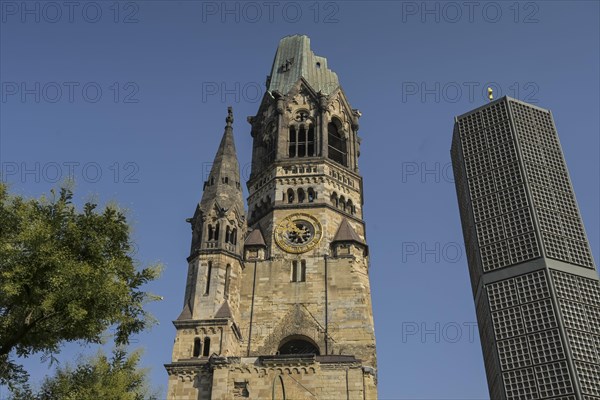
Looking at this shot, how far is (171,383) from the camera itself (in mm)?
38281

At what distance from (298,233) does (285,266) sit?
2945 mm

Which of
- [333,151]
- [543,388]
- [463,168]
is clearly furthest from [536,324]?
[333,151]

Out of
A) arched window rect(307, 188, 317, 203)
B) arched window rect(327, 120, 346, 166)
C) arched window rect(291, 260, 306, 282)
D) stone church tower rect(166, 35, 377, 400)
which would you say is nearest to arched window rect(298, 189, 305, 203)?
stone church tower rect(166, 35, 377, 400)

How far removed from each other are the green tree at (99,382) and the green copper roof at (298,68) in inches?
1328

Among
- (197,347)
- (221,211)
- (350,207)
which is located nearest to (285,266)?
(221,211)

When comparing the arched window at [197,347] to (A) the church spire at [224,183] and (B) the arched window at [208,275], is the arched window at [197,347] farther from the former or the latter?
(A) the church spire at [224,183]

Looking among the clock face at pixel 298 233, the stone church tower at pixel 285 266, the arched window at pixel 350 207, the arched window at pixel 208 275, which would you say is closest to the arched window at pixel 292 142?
the stone church tower at pixel 285 266

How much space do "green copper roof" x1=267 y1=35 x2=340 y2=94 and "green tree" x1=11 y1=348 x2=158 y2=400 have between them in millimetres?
33730

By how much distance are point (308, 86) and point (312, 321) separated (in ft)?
73.0

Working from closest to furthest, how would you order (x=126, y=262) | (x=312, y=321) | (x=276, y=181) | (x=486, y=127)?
(x=126, y=262) < (x=312, y=321) < (x=276, y=181) < (x=486, y=127)

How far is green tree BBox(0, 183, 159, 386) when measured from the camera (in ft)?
65.7

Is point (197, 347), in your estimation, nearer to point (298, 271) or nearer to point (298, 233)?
point (298, 271)

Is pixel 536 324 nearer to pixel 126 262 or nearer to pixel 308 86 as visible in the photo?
pixel 308 86

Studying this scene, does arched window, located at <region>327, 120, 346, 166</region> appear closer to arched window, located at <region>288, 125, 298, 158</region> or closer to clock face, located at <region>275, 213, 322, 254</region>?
arched window, located at <region>288, 125, 298, 158</region>
